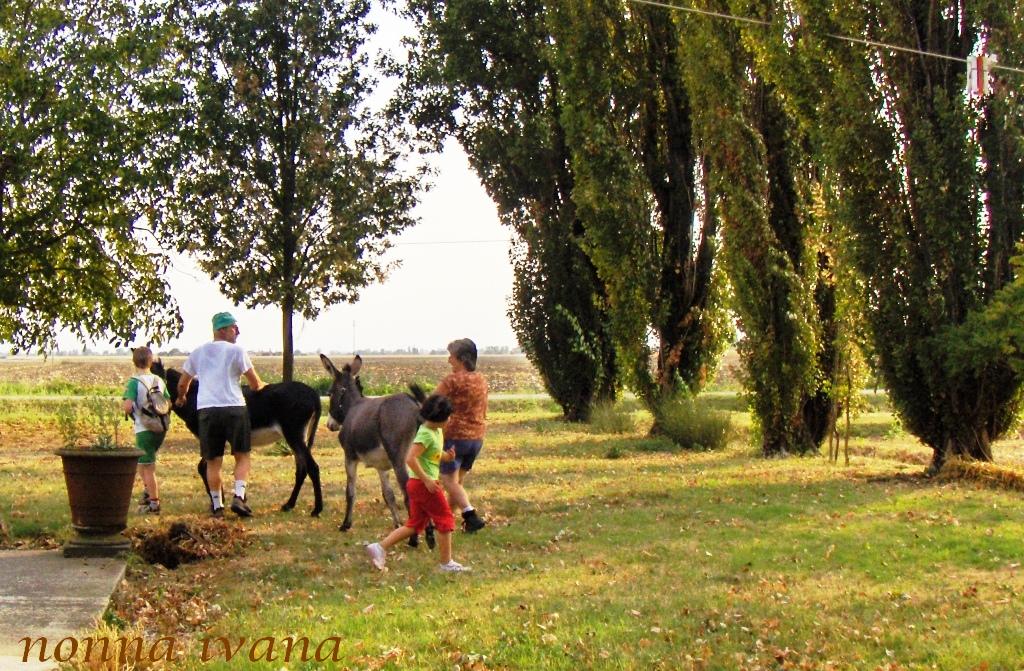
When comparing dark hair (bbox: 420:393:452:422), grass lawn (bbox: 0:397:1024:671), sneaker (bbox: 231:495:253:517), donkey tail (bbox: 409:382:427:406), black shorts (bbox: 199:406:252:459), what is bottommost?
grass lawn (bbox: 0:397:1024:671)

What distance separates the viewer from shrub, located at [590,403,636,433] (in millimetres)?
27562

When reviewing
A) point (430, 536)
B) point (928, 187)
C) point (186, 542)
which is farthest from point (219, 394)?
point (928, 187)

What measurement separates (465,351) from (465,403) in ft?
1.76

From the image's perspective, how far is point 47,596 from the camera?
8.58m

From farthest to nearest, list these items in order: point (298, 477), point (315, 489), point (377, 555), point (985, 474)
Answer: point (985, 474), point (298, 477), point (315, 489), point (377, 555)

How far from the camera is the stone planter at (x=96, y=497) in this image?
10250 millimetres

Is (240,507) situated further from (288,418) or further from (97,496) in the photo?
(97,496)

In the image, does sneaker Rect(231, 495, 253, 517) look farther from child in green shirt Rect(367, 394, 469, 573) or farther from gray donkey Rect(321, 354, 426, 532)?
child in green shirt Rect(367, 394, 469, 573)

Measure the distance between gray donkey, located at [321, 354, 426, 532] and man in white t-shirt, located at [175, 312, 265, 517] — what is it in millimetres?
979

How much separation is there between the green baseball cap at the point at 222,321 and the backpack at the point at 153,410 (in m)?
1.07

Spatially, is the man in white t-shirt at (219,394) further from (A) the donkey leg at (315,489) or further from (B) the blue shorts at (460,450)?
(B) the blue shorts at (460,450)

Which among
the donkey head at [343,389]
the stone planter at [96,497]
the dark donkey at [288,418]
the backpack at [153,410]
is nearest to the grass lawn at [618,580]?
the stone planter at [96,497]

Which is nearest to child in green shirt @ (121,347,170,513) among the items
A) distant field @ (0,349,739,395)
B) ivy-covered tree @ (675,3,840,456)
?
ivy-covered tree @ (675,3,840,456)

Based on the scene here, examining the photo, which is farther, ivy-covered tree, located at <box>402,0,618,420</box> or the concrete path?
ivy-covered tree, located at <box>402,0,618,420</box>
